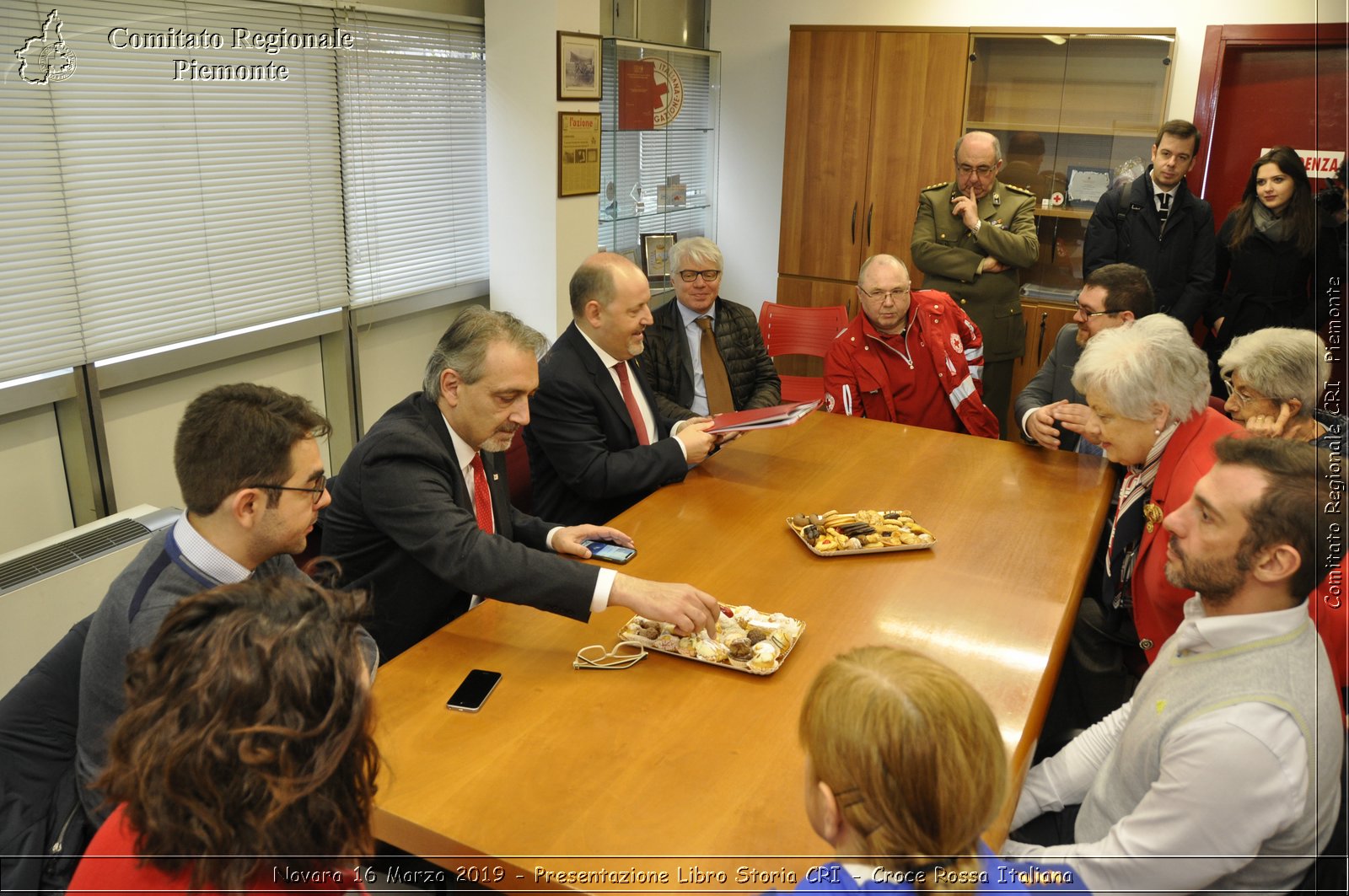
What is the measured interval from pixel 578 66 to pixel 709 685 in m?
4.03

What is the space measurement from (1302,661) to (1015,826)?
697 millimetres

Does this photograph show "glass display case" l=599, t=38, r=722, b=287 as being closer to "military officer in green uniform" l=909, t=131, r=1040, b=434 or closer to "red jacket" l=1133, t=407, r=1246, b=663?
"military officer in green uniform" l=909, t=131, r=1040, b=434

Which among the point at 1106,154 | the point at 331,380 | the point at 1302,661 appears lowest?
the point at 331,380

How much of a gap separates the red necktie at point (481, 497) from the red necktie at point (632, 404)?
32.4 inches

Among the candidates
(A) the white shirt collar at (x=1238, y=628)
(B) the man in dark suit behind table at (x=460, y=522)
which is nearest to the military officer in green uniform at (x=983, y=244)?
(B) the man in dark suit behind table at (x=460, y=522)

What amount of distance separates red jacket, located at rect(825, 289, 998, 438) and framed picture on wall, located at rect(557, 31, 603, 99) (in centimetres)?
207

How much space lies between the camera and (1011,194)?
528 cm

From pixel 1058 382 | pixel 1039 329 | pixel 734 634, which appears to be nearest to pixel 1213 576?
pixel 734 634

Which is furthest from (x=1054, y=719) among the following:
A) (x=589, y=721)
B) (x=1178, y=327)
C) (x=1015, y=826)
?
(x=589, y=721)

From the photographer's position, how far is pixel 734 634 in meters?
2.12

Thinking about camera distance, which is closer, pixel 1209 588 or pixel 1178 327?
pixel 1209 588

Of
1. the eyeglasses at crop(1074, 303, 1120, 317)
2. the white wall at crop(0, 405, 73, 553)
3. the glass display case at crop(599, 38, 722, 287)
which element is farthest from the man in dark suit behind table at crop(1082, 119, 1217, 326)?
the white wall at crop(0, 405, 73, 553)

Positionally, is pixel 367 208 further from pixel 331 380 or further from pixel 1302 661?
pixel 1302 661

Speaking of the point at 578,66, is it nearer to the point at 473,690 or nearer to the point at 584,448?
the point at 584,448
